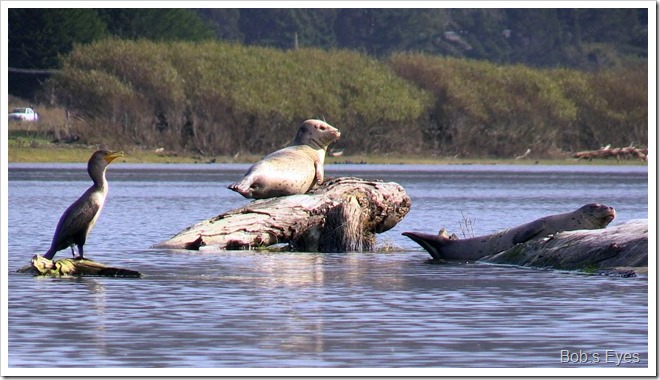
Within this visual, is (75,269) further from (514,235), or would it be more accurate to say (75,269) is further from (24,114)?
(24,114)

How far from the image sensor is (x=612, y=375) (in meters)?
12.7

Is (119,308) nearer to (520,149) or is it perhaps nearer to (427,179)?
(427,179)

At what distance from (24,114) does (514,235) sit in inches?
2399

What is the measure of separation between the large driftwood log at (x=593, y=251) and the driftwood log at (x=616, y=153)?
5867 cm

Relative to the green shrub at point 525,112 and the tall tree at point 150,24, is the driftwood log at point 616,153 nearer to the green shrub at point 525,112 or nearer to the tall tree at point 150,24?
the green shrub at point 525,112

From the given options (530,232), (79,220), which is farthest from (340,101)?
(79,220)

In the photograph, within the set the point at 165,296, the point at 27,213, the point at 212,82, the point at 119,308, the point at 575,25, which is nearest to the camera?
the point at 119,308

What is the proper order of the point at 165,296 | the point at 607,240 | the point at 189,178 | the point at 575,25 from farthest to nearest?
1. the point at 575,25
2. the point at 189,178
3. the point at 607,240
4. the point at 165,296

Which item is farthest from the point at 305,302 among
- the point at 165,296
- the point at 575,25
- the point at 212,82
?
the point at 575,25

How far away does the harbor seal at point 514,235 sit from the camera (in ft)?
73.1

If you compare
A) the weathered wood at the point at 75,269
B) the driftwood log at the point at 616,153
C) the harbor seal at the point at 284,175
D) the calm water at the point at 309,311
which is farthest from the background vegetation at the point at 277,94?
the weathered wood at the point at 75,269

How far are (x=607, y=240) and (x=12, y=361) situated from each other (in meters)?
9.04

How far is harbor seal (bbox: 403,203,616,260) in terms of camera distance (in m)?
22.3

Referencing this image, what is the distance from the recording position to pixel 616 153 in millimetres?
80438
